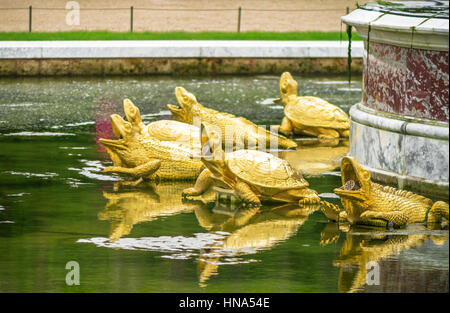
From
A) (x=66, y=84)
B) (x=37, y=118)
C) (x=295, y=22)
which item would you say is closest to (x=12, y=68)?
(x=66, y=84)

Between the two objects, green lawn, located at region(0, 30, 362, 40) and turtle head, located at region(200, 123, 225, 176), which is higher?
green lawn, located at region(0, 30, 362, 40)

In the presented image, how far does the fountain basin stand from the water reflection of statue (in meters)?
0.84

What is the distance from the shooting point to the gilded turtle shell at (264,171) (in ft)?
26.6

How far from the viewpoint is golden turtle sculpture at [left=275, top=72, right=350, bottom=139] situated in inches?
461

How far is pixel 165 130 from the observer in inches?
389

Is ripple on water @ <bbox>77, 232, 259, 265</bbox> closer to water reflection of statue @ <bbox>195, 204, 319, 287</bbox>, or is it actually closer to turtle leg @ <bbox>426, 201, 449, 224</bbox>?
water reflection of statue @ <bbox>195, 204, 319, 287</bbox>

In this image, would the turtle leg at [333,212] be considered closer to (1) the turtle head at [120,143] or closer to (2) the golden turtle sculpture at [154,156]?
(2) the golden turtle sculpture at [154,156]

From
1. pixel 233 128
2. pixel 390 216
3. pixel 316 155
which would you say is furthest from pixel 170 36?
pixel 390 216

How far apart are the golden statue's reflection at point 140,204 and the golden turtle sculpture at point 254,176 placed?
0.30m

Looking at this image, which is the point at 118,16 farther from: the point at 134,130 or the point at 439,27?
the point at 439,27

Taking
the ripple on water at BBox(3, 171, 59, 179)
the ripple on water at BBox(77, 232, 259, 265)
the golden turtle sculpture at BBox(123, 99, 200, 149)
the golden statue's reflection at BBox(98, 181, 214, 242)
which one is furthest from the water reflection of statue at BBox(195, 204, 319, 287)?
the ripple on water at BBox(3, 171, 59, 179)

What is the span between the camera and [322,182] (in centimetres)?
920

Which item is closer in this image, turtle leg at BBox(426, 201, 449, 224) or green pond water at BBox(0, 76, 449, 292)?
green pond water at BBox(0, 76, 449, 292)

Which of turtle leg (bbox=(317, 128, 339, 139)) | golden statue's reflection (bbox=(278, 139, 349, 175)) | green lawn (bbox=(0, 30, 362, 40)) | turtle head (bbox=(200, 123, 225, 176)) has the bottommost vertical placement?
golden statue's reflection (bbox=(278, 139, 349, 175))
